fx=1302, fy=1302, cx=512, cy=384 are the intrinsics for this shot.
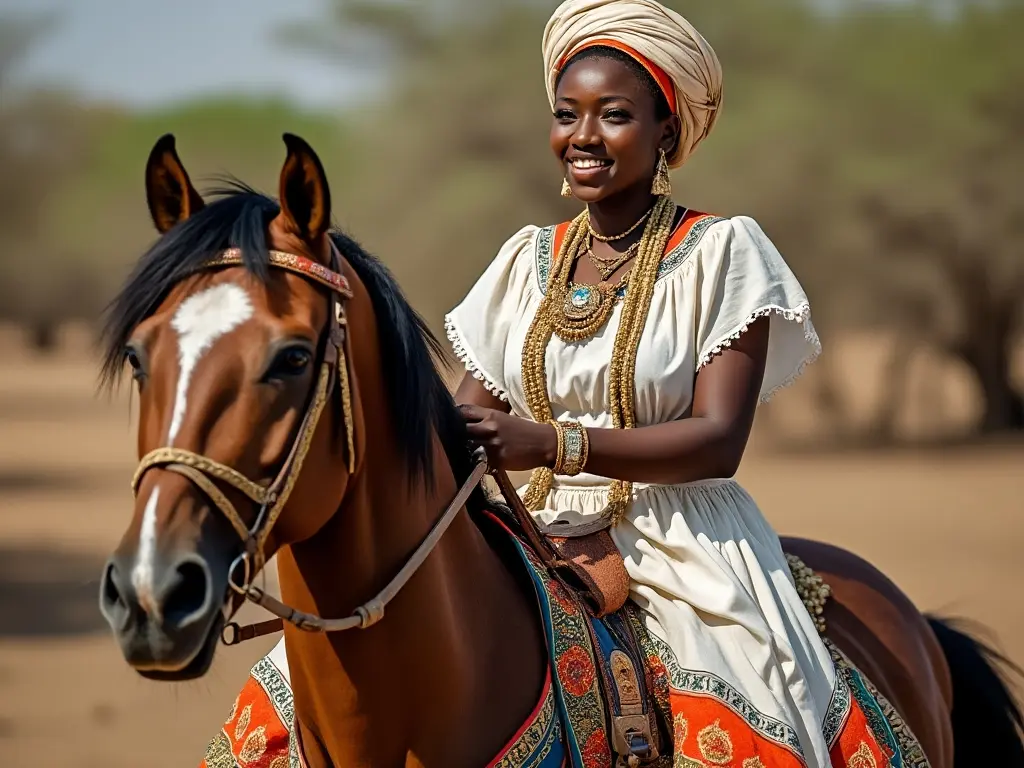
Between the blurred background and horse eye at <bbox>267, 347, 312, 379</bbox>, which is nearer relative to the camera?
horse eye at <bbox>267, 347, 312, 379</bbox>

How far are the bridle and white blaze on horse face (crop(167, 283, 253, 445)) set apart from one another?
68 millimetres

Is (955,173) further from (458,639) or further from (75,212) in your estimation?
(75,212)

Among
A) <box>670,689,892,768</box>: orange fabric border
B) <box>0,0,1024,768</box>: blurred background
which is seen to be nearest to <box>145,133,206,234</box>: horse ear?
<box>670,689,892,768</box>: orange fabric border

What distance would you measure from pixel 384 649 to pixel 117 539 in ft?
42.9

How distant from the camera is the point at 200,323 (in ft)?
7.26

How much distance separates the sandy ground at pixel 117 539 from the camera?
27.2ft

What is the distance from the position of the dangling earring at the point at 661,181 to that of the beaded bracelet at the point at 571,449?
76 centimetres

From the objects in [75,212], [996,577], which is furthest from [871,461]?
[75,212]

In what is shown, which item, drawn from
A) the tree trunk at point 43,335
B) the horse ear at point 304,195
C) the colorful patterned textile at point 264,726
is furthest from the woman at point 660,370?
the tree trunk at point 43,335

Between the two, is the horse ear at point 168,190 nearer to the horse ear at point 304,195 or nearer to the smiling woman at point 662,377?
the horse ear at point 304,195

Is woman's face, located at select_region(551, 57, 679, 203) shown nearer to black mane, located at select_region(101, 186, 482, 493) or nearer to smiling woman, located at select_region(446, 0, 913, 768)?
smiling woman, located at select_region(446, 0, 913, 768)

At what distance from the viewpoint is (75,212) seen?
49.8 m

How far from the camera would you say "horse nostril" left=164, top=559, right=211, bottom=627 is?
2043 millimetres

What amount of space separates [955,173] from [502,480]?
820 inches
